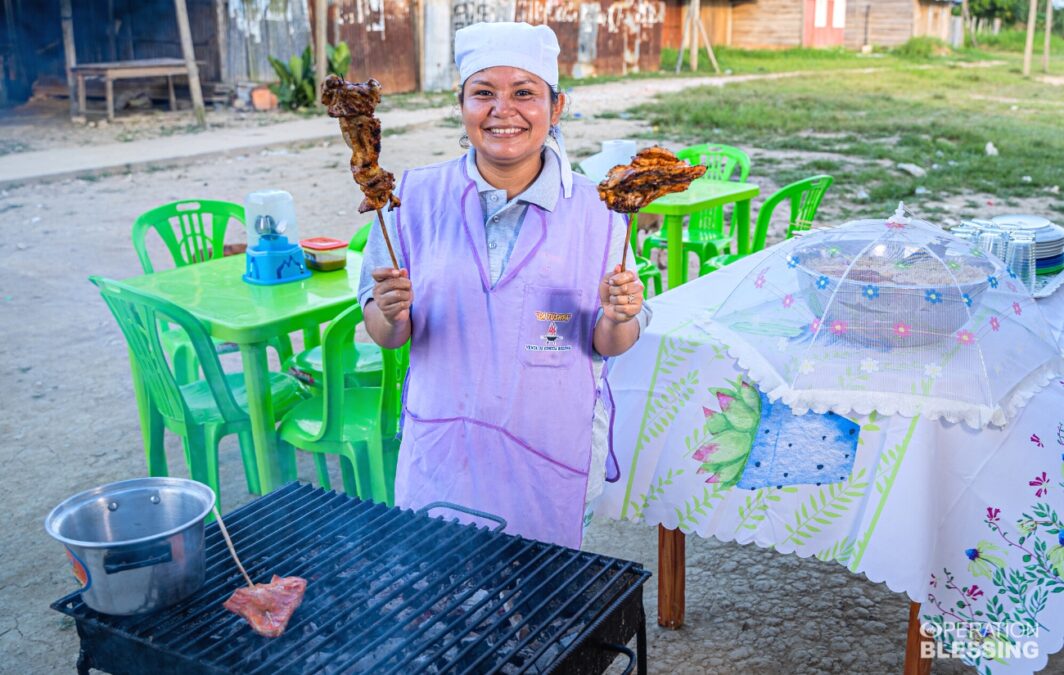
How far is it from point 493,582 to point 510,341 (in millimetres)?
645

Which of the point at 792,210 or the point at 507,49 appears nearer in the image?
the point at 507,49

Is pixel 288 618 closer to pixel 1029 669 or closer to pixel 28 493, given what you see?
pixel 1029 669

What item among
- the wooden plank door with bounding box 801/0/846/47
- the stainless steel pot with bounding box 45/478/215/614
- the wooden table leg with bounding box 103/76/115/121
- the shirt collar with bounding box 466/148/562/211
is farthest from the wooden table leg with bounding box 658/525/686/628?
the wooden plank door with bounding box 801/0/846/47

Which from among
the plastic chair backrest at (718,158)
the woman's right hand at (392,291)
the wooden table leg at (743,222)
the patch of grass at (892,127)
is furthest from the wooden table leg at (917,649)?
the patch of grass at (892,127)

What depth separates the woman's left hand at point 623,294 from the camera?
2.29 meters

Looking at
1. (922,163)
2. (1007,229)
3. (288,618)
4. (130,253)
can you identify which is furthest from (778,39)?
(288,618)

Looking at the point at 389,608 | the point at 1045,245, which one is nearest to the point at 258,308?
the point at 389,608

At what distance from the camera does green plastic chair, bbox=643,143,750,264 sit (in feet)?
21.9

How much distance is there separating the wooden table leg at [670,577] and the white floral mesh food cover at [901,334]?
845mm

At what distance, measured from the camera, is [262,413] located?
3826 mm

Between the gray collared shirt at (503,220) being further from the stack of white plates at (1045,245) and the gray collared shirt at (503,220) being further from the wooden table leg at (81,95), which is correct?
the wooden table leg at (81,95)

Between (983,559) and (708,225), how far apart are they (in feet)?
15.6

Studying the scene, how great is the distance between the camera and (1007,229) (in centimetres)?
334

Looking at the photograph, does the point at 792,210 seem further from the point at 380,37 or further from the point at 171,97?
the point at 380,37
